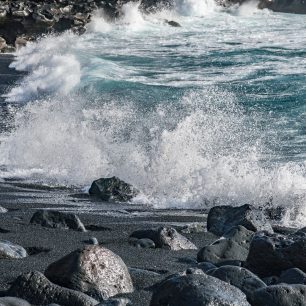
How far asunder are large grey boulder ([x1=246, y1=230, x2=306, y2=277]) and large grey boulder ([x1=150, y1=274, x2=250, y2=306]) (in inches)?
42.4

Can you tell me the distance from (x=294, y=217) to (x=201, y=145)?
2.77 metres

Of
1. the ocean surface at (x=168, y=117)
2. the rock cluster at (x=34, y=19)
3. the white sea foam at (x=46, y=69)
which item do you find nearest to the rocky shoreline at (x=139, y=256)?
the ocean surface at (x=168, y=117)

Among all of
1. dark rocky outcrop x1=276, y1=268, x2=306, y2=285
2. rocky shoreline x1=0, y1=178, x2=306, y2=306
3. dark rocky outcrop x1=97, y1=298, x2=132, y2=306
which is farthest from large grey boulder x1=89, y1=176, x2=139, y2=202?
dark rocky outcrop x1=97, y1=298, x2=132, y2=306

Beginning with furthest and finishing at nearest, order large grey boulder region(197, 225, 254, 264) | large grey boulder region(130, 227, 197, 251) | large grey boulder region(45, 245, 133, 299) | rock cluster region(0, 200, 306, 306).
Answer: large grey boulder region(130, 227, 197, 251)
large grey boulder region(197, 225, 254, 264)
large grey boulder region(45, 245, 133, 299)
rock cluster region(0, 200, 306, 306)

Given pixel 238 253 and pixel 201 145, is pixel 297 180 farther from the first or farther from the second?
pixel 238 253

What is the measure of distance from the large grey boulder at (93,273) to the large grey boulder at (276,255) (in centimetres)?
92

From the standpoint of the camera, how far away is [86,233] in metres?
6.39

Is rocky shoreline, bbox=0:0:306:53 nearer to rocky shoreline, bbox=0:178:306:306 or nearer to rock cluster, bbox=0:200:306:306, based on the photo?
rocky shoreline, bbox=0:178:306:306

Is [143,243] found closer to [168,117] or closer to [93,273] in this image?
[93,273]

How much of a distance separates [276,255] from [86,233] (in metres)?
1.74

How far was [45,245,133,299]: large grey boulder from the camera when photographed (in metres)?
4.43

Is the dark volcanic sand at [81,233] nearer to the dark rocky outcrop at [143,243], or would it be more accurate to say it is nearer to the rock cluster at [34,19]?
the dark rocky outcrop at [143,243]

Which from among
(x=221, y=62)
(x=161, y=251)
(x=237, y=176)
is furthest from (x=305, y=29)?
(x=161, y=251)

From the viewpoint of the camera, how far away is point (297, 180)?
8523 millimetres
